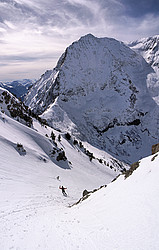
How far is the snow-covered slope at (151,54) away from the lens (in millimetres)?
134950

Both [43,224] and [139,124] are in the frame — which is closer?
[43,224]

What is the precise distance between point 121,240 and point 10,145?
758 inches

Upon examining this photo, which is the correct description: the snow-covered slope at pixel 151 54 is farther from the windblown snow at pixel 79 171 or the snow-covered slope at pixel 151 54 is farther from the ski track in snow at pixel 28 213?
the ski track in snow at pixel 28 213

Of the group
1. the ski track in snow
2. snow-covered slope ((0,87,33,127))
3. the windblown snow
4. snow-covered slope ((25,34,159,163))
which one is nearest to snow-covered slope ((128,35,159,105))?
snow-covered slope ((25,34,159,163))

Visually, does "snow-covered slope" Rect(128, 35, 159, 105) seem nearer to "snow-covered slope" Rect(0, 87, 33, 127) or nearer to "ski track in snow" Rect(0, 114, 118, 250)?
"snow-covered slope" Rect(0, 87, 33, 127)

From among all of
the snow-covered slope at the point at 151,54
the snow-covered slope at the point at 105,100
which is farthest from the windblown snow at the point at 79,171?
the snow-covered slope at the point at 151,54

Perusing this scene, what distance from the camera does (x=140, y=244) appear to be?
167 inches

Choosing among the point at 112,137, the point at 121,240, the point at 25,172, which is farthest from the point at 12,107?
the point at 112,137

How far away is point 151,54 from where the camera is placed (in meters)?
159

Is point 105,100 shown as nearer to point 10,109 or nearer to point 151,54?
point 151,54

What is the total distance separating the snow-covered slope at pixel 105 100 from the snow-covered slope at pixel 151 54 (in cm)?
487

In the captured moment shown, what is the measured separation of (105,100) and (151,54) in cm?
8431

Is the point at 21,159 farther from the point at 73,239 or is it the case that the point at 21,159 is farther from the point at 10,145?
the point at 73,239

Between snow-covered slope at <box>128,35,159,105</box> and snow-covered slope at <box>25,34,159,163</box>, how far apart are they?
487 centimetres
